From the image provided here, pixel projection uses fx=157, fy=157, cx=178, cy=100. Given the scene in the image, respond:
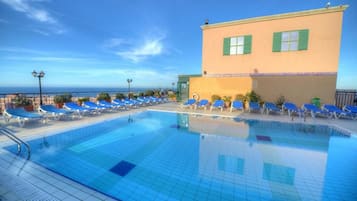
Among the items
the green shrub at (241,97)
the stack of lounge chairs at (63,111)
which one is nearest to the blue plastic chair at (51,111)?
the stack of lounge chairs at (63,111)

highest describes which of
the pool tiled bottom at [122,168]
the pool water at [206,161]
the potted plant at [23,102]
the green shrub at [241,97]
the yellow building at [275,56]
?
the yellow building at [275,56]

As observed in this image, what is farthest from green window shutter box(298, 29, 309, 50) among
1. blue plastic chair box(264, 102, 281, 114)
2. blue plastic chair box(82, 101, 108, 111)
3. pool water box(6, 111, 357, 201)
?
blue plastic chair box(82, 101, 108, 111)

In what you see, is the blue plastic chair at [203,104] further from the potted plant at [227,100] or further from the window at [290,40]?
the window at [290,40]

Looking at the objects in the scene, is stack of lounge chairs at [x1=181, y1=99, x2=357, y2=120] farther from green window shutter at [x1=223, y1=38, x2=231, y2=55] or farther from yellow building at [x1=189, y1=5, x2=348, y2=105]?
green window shutter at [x1=223, y1=38, x2=231, y2=55]

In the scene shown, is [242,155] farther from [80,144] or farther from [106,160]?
[80,144]

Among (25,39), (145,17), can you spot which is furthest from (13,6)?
(145,17)

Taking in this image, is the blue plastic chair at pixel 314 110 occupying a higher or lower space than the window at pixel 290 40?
lower

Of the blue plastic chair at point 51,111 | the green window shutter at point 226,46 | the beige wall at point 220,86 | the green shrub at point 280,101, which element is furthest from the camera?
the green window shutter at point 226,46

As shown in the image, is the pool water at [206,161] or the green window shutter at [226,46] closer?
the pool water at [206,161]

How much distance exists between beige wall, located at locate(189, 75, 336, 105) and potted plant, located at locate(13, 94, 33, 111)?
9.69 metres

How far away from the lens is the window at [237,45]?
10.1m

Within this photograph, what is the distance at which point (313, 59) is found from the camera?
884 cm

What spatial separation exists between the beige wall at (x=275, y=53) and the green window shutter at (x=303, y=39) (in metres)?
0.17

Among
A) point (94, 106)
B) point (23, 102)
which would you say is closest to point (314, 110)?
point (94, 106)
